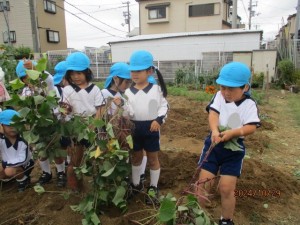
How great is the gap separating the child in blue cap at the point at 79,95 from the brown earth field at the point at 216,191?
0.31 m

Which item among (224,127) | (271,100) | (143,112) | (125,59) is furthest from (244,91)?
(125,59)

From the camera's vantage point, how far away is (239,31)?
14.3 m

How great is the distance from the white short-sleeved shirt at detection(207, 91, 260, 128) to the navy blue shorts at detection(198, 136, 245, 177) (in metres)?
0.19

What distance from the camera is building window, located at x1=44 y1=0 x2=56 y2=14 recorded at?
900 inches

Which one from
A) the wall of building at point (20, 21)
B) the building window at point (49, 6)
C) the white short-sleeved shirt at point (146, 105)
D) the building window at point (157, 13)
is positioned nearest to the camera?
the white short-sleeved shirt at point (146, 105)

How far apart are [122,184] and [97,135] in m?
0.47

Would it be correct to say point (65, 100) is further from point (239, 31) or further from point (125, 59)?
point (125, 59)

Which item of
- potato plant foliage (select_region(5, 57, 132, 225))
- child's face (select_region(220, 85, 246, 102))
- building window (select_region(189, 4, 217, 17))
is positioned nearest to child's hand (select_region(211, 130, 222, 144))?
child's face (select_region(220, 85, 246, 102))

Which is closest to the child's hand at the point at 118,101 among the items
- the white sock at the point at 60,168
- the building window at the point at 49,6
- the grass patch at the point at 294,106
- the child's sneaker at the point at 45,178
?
the white sock at the point at 60,168

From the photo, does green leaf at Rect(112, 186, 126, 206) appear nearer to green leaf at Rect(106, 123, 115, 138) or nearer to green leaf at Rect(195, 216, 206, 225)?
green leaf at Rect(106, 123, 115, 138)

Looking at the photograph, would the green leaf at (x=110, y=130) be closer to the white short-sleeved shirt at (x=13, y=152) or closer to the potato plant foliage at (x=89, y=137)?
the potato plant foliage at (x=89, y=137)

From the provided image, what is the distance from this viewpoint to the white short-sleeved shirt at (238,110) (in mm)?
2234

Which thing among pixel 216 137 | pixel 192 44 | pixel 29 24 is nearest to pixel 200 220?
pixel 216 137

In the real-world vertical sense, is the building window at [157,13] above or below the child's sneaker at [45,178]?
above
